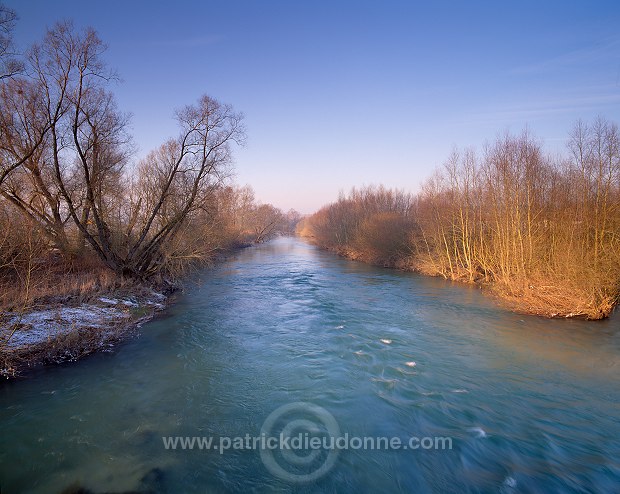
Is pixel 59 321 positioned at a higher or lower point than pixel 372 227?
lower

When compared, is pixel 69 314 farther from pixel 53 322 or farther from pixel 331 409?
pixel 331 409

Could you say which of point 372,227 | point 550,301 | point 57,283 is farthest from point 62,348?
point 372,227

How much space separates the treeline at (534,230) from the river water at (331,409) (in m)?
1.32

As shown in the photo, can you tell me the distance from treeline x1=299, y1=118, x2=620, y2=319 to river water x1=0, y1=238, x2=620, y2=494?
132cm

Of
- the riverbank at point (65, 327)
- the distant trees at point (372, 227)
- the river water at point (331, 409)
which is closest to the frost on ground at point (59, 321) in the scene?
the riverbank at point (65, 327)

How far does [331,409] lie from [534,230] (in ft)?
46.5

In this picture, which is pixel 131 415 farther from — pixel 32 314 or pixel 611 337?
pixel 611 337

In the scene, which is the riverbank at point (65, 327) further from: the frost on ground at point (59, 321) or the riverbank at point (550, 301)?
the riverbank at point (550, 301)

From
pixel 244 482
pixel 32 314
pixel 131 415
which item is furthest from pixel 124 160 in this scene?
pixel 244 482

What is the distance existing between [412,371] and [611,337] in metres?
7.45

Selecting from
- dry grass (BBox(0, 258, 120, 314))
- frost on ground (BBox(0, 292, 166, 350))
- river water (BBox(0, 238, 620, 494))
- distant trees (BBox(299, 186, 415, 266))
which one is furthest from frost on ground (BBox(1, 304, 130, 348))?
distant trees (BBox(299, 186, 415, 266))

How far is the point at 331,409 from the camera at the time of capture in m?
7.16

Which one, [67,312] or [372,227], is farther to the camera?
[372,227]

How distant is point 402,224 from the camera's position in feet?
96.5
